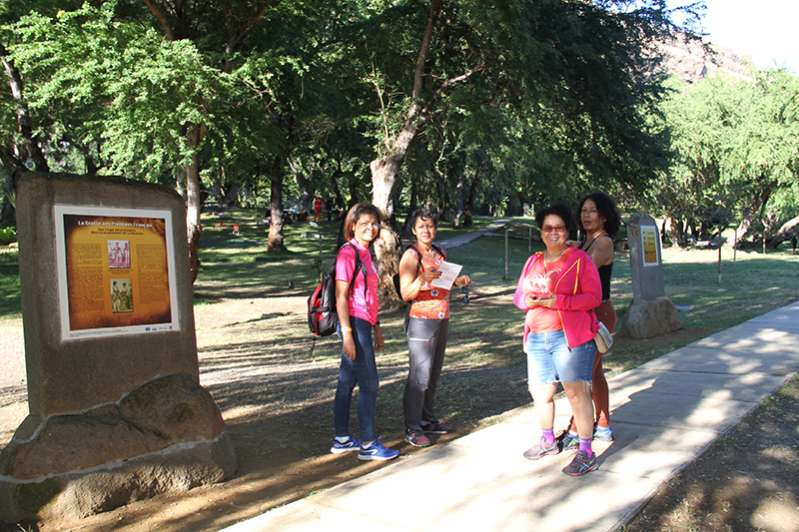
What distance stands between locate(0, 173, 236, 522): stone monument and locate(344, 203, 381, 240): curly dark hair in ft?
3.83

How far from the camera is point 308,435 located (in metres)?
6.57

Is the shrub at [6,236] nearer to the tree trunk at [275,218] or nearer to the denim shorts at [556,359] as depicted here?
the tree trunk at [275,218]

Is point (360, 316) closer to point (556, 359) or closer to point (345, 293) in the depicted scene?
point (345, 293)

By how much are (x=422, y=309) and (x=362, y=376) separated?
0.64 meters

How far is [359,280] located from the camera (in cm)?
541

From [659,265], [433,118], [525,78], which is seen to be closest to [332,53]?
[433,118]

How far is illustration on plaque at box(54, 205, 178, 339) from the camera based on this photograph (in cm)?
489

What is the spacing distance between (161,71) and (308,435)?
8.80 m

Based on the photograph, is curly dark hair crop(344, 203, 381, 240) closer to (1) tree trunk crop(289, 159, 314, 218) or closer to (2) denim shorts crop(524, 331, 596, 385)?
(2) denim shorts crop(524, 331, 596, 385)

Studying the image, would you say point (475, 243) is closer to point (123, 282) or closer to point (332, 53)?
point (332, 53)

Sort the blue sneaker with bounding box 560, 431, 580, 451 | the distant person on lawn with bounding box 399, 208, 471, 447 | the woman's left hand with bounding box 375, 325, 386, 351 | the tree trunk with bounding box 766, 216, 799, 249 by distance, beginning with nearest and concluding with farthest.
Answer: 1. the blue sneaker with bounding box 560, 431, 580, 451
2. the distant person on lawn with bounding box 399, 208, 471, 447
3. the woman's left hand with bounding box 375, 325, 386, 351
4. the tree trunk with bounding box 766, 216, 799, 249

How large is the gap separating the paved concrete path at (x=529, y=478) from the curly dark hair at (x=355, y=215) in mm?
1608

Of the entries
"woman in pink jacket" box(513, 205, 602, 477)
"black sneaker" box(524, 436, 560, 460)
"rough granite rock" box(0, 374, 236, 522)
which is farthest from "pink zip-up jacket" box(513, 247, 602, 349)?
"rough granite rock" box(0, 374, 236, 522)

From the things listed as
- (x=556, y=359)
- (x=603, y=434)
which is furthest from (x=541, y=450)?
(x=556, y=359)
